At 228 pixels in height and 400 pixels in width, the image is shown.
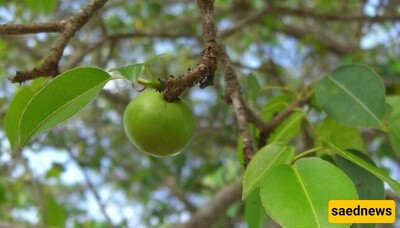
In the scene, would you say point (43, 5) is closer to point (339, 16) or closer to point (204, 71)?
point (339, 16)

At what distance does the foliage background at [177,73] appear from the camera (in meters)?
2.93

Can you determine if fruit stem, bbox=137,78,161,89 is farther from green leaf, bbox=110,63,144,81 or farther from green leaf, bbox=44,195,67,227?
green leaf, bbox=44,195,67,227

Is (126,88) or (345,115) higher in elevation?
(126,88)

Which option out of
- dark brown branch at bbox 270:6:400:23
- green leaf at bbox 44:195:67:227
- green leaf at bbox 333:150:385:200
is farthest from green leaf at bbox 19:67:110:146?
dark brown branch at bbox 270:6:400:23

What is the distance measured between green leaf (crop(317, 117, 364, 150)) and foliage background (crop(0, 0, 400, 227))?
1.07 meters

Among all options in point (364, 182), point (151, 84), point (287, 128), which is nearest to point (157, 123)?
point (151, 84)

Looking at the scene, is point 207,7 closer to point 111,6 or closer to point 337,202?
point 337,202

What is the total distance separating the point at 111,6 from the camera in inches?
144

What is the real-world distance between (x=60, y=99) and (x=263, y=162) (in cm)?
40

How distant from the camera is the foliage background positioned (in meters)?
2.93

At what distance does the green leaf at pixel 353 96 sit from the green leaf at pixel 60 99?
1.94ft

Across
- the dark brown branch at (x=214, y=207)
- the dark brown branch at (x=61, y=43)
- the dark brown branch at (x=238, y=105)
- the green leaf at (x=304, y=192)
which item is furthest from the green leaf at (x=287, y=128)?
the dark brown branch at (x=214, y=207)

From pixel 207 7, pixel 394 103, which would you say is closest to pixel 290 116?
pixel 394 103

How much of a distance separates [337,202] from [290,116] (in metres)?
0.60
